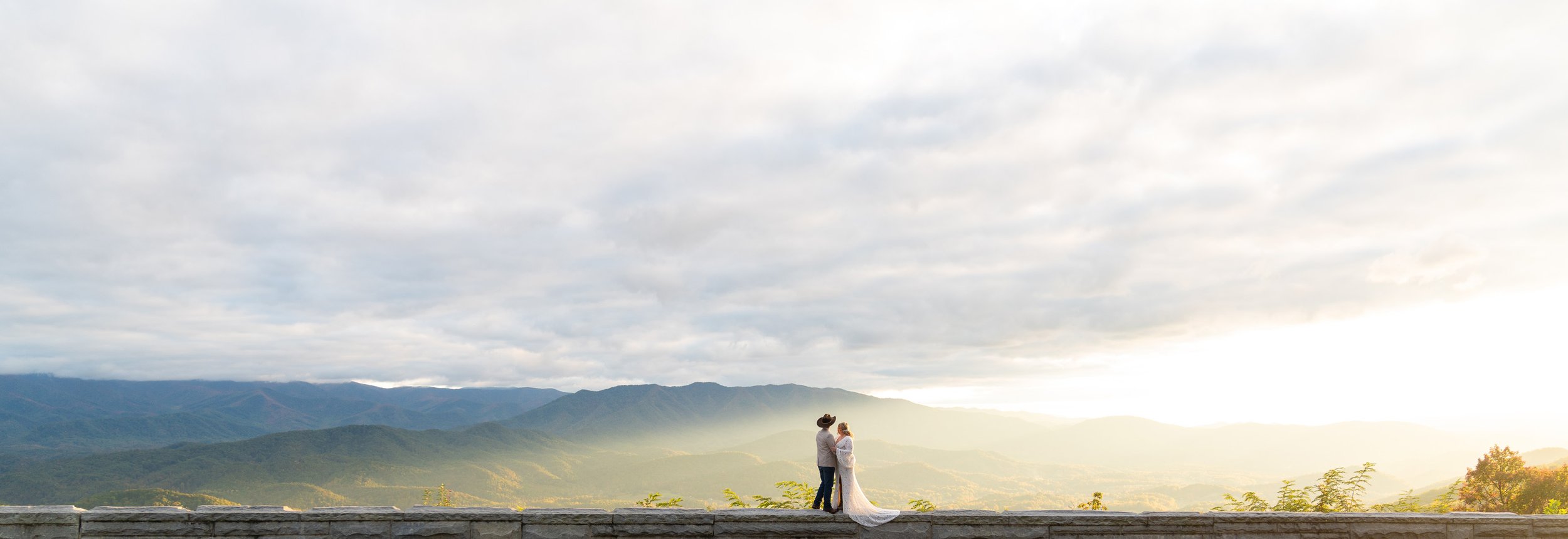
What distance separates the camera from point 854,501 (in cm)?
1218

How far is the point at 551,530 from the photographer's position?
37.3 ft

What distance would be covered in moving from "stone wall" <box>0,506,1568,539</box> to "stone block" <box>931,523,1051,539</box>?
0.5 inches

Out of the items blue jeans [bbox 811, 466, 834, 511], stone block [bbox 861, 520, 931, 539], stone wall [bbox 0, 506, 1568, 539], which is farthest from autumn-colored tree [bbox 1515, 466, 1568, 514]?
blue jeans [bbox 811, 466, 834, 511]

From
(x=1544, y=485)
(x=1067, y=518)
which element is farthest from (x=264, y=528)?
(x=1544, y=485)

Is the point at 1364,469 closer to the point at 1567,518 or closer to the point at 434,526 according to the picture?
the point at 1567,518

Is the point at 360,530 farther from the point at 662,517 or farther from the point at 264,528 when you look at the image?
the point at 662,517

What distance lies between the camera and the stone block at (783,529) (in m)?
11.9

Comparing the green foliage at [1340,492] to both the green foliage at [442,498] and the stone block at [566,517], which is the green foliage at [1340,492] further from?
the green foliage at [442,498]

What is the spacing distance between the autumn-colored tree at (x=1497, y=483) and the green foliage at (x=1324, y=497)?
8340mm

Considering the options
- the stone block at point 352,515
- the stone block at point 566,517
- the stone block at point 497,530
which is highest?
the stone block at point 352,515

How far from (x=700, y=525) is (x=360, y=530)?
464 centimetres

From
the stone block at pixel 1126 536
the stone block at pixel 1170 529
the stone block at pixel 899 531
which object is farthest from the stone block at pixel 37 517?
the stone block at pixel 1170 529

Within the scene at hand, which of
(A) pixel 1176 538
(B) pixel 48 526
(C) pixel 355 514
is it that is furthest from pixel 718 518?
(B) pixel 48 526

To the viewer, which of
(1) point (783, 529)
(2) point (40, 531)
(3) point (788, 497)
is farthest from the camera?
(3) point (788, 497)
